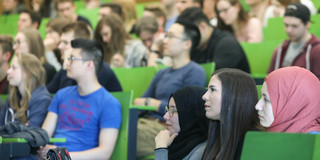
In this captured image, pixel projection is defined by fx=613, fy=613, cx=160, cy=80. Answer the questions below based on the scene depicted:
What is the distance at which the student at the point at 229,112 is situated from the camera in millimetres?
2574

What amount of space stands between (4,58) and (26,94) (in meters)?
1.05

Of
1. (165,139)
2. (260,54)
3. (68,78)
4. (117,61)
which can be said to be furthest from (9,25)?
(165,139)

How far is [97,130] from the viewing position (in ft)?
12.3

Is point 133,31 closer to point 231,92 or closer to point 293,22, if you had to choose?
point 293,22

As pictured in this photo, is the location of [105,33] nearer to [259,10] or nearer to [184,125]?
[259,10]

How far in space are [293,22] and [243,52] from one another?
0.47m

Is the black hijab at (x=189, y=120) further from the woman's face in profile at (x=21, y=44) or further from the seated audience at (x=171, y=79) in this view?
the woman's face in profile at (x=21, y=44)


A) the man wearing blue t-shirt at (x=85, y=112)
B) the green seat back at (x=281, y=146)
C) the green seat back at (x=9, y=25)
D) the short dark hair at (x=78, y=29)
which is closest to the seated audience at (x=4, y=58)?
the short dark hair at (x=78, y=29)

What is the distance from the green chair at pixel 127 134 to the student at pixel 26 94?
61 centimetres

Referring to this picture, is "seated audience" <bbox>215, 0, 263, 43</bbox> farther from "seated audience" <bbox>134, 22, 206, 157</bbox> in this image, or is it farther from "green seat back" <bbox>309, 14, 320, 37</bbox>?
"seated audience" <bbox>134, 22, 206, 157</bbox>

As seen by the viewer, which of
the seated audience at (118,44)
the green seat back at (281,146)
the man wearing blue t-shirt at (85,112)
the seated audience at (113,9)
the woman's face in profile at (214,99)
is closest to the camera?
the green seat back at (281,146)

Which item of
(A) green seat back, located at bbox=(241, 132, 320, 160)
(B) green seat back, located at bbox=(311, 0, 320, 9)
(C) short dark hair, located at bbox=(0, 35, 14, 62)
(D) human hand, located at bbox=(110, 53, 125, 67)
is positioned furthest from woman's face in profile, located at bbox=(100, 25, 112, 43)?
(A) green seat back, located at bbox=(241, 132, 320, 160)

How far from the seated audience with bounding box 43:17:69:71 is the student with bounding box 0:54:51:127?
46.6 inches

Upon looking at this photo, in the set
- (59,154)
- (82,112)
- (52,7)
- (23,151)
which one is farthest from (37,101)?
(52,7)
